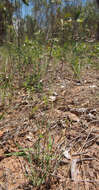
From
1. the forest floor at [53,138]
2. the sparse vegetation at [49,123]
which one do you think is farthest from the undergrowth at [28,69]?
the forest floor at [53,138]

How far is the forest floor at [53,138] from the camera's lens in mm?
766

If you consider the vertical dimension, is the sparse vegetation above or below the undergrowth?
below

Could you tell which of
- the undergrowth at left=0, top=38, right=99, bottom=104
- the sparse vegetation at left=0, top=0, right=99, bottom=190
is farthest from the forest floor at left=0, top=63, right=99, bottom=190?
the undergrowth at left=0, top=38, right=99, bottom=104

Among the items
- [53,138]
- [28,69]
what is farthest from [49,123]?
[28,69]

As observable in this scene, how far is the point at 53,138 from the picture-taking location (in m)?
0.86

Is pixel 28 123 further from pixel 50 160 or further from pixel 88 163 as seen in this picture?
pixel 88 163

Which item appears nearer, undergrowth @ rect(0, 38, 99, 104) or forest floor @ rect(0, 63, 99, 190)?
forest floor @ rect(0, 63, 99, 190)

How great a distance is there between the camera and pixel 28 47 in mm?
2400

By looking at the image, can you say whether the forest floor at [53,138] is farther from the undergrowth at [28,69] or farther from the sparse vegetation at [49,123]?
the undergrowth at [28,69]

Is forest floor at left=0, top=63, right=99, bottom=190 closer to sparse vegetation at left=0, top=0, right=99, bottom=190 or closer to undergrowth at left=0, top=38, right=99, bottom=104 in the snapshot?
sparse vegetation at left=0, top=0, right=99, bottom=190

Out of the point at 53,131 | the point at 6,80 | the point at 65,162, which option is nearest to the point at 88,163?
the point at 65,162

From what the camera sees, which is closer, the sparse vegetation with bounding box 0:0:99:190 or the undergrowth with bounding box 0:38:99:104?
the sparse vegetation with bounding box 0:0:99:190

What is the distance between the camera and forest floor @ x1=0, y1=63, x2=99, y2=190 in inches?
30.2

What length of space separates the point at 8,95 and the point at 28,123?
1.57ft
